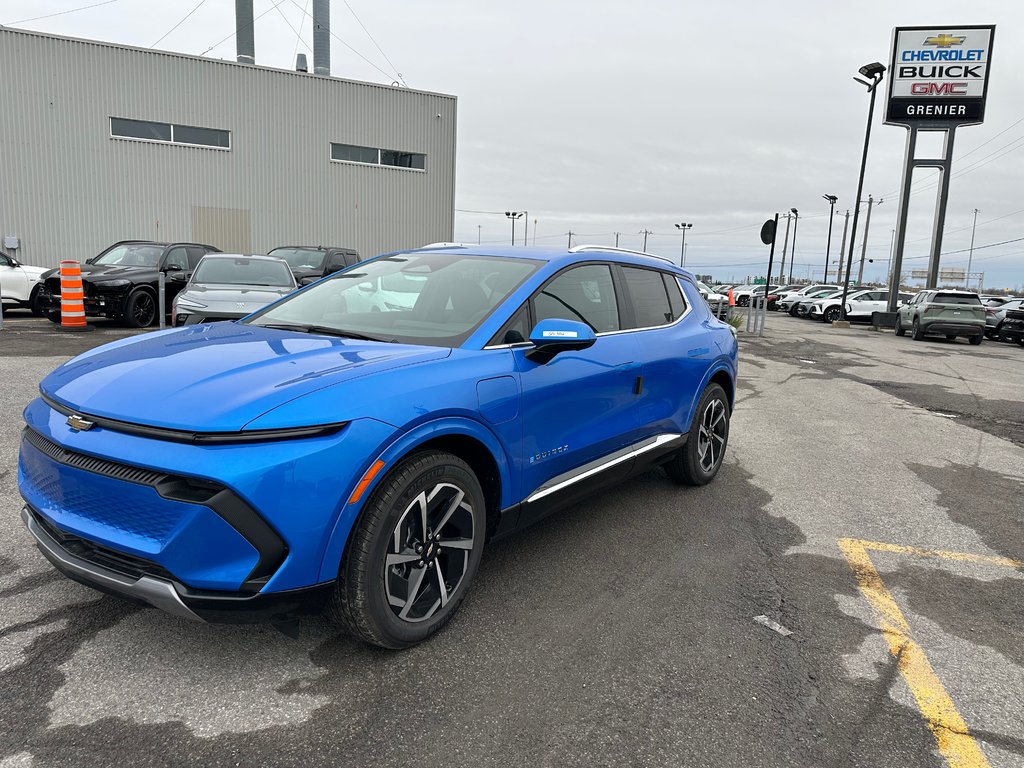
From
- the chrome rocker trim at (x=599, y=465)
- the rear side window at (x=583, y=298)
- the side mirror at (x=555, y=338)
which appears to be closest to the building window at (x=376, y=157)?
the rear side window at (x=583, y=298)

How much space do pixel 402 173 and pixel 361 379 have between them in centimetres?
2469

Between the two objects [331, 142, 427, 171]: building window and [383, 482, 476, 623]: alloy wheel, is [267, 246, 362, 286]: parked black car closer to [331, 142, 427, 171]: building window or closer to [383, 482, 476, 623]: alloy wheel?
[331, 142, 427, 171]: building window

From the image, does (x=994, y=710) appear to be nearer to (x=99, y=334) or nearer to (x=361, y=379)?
(x=361, y=379)

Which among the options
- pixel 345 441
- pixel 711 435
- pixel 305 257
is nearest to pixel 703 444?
pixel 711 435

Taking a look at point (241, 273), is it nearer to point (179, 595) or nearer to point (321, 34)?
point (179, 595)

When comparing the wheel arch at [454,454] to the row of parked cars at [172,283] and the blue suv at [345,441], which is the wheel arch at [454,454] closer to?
the blue suv at [345,441]

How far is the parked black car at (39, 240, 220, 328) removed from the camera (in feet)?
42.6

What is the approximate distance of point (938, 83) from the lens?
27.7m

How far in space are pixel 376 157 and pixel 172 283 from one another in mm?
13294

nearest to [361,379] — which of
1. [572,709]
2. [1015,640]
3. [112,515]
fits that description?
[112,515]

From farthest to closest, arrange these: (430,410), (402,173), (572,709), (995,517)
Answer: (402,173) → (995,517) → (430,410) → (572,709)

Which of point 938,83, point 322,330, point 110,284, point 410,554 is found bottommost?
point 410,554

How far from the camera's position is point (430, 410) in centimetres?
268

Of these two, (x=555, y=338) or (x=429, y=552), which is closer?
(x=429, y=552)
